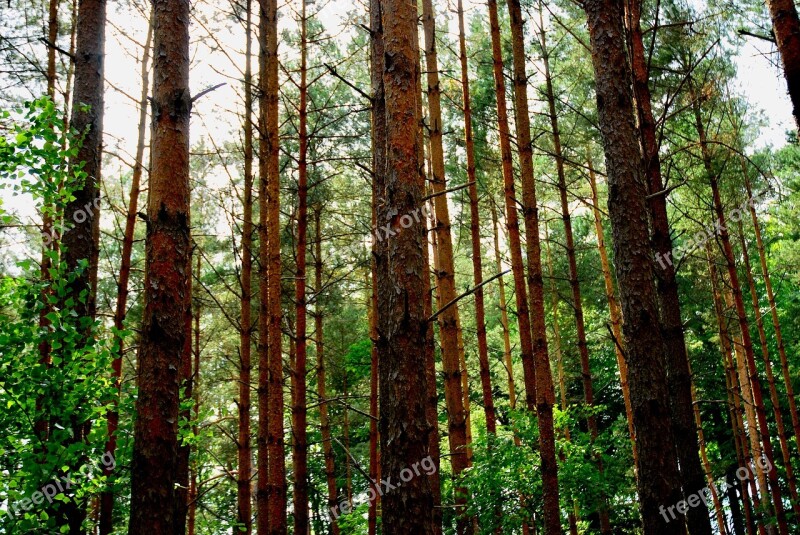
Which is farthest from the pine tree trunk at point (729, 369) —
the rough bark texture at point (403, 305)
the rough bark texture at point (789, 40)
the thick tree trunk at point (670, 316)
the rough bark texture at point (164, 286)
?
the rough bark texture at point (164, 286)

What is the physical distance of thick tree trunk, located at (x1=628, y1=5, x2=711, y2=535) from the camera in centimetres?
518

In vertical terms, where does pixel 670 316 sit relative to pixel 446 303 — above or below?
below

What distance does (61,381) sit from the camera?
3.30 m

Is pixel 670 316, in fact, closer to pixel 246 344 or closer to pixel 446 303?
pixel 446 303

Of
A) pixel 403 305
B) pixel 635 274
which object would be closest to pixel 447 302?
pixel 635 274

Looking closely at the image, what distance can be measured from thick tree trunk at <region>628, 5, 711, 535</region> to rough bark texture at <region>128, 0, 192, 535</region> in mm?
3925

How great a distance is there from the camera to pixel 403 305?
10.7 ft

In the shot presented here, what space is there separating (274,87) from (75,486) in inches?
218

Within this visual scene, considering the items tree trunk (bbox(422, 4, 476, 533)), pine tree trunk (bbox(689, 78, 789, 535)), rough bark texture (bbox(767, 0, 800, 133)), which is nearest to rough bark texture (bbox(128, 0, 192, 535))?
tree trunk (bbox(422, 4, 476, 533))

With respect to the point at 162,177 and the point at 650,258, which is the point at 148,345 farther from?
the point at 650,258

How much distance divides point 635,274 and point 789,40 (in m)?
2.02

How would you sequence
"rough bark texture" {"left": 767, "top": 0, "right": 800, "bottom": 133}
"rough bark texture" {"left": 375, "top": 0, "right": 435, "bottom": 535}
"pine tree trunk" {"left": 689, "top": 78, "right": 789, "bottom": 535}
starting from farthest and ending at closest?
"pine tree trunk" {"left": 689, "top": 78, "right": 789, "bottom": 535}
"rough bark texture" {"left": 767, "top": 0, "right": 800, "bottom": 133}
"rough bark texture" {"left": 375, "top": 0, "right": 435, "bottom": 535}

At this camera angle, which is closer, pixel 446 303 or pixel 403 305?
pixel 403 305

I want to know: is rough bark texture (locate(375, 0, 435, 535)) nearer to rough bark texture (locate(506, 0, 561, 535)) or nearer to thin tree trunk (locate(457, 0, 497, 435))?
rough bark texture (locate(506, 0, 561, 535))
